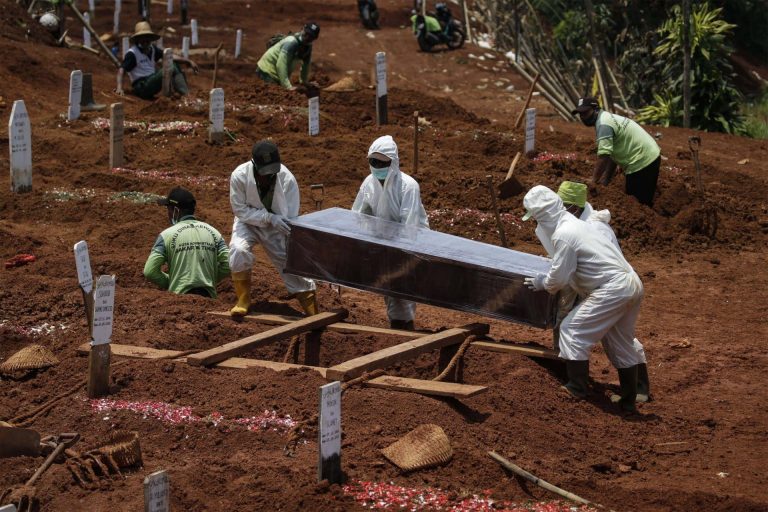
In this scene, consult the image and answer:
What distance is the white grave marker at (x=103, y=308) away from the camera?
7.52m

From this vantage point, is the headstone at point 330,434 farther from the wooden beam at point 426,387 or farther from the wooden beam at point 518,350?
the wooden beam at point 518,350

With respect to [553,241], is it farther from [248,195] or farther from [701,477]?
[248,195]

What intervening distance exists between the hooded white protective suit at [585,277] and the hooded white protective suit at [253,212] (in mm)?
2075

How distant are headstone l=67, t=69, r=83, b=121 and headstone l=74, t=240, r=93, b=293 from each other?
9.59 metres

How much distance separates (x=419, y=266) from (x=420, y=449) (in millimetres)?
2199

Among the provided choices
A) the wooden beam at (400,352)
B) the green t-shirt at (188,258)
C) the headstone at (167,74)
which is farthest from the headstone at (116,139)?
the wooden beam at (400,352)

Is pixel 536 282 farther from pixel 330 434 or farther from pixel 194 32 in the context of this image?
pixel 194 32

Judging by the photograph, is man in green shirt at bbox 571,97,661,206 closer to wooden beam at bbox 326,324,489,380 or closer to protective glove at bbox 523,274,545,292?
wooden beam at bbox 326,324,489,380

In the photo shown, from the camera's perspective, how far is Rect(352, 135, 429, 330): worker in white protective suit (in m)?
9.77

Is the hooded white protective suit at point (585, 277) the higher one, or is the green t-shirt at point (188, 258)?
the hooded white protective suit at point (585, 277)

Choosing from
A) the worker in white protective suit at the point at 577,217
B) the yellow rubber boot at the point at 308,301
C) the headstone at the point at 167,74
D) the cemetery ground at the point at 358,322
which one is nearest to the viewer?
the cemetery ground at the point at 358,322

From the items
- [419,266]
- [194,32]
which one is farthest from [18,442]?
[194,32]

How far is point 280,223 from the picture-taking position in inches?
380

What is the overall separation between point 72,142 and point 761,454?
11394mm
